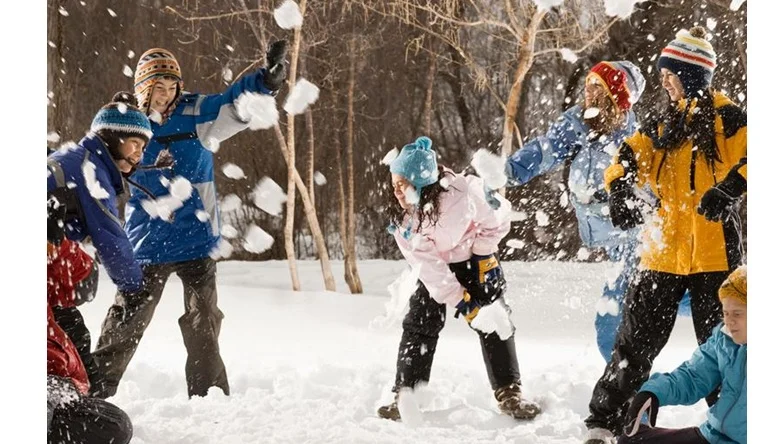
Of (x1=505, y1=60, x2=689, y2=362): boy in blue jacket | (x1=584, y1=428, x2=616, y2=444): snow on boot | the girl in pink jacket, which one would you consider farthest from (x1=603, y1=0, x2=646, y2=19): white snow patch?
(x1=584, y1=428, x2=616, y2=444): snow on boot

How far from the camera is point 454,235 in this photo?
208cm

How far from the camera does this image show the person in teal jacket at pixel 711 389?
1523mm

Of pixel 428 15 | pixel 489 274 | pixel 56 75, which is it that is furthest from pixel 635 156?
pixel 56 75

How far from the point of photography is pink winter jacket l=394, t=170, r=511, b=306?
2.06 m

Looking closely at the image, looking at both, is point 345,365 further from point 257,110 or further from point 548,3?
point 548,3

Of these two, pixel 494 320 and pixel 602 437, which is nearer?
pixel 602 437

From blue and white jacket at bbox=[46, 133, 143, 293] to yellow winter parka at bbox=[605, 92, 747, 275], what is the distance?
1.02 m

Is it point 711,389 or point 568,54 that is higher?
point 568,54

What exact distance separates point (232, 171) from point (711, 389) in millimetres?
1361

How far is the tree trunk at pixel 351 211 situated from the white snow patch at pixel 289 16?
0.15m

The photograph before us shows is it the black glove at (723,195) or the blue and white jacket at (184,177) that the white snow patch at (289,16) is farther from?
the black glove at (723,195)

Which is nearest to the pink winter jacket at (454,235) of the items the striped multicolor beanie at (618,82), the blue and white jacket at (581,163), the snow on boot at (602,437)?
the blue and white jacket at (581,163)

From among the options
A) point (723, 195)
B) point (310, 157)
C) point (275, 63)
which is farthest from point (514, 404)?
point (275, 63)

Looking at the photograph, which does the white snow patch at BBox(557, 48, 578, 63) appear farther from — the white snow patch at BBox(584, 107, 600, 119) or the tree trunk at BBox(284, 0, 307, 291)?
the tree trunk at BBox(284, 0, 307, 291)
